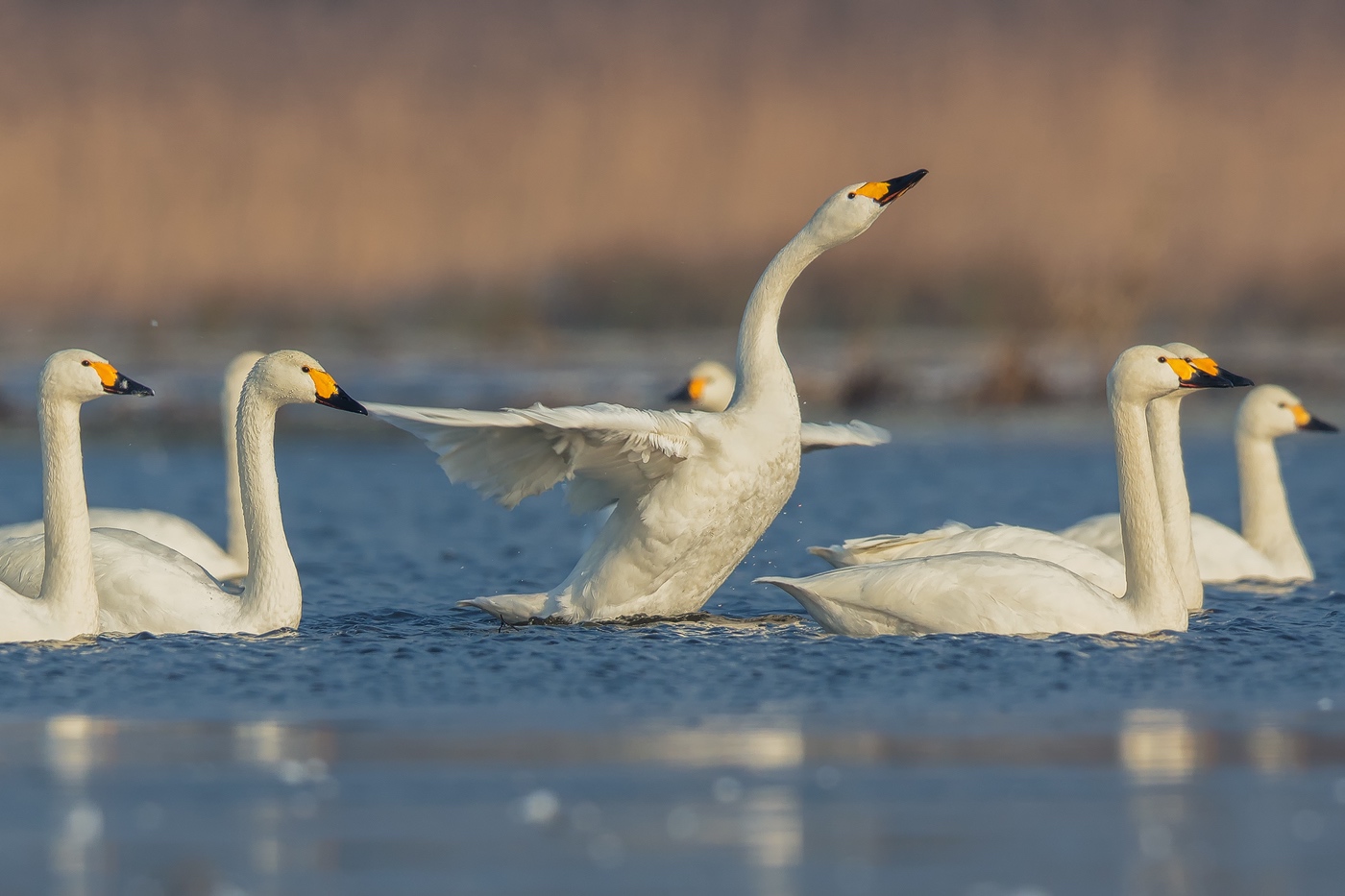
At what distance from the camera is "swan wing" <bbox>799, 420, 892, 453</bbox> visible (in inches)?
431

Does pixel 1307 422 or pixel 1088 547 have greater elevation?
pixel 1307 422

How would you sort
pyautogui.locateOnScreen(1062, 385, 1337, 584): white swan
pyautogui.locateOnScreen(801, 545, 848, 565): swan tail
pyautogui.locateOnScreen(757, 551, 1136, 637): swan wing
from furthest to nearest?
pyautogui.locateOnScreen(1062, 385, 1337, 584): white swan → pyautogui.locateOnScreen(801, 545, 848, 565): swan tail → pyautogui.locateOnScreen(757, 551, 1136, 637): swan wing

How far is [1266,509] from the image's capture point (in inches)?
528

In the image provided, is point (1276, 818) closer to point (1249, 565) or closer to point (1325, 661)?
point (1325, 661)

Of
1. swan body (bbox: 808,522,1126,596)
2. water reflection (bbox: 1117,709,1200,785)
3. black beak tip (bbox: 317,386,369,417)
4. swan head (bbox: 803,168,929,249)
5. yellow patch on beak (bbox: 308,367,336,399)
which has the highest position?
swan head (bbox: 803,168,929,249)

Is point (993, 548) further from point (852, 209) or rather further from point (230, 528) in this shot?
point (230, 528)

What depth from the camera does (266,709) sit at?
8.05 metres

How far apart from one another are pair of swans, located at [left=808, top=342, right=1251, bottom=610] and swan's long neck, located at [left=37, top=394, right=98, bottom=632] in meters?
3.65

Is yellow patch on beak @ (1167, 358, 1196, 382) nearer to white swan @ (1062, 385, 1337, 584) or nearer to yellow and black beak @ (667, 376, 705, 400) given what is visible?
white swan @ (1062, 385, 1337, 584)

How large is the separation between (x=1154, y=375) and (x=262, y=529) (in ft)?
13.7

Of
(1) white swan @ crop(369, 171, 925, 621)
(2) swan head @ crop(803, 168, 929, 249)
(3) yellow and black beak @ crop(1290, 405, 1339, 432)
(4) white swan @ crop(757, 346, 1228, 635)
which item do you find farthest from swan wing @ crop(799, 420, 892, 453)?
(3) yellow and black beak @ crop(1290, 405, 1339, 432)

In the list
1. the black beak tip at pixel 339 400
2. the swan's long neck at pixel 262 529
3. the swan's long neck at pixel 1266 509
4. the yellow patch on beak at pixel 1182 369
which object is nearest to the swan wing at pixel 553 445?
the black beak tip at pixel 339 400

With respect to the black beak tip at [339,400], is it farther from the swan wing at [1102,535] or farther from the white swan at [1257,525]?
the white swan at [1257,525]

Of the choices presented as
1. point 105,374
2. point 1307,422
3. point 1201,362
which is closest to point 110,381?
point 105,374
